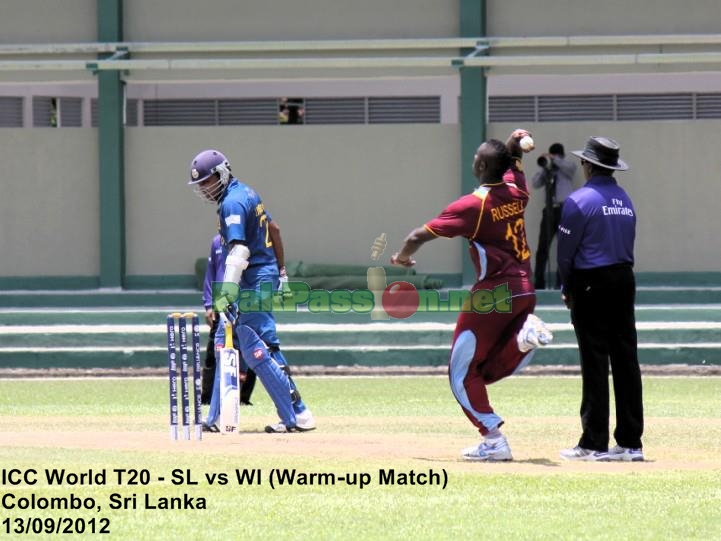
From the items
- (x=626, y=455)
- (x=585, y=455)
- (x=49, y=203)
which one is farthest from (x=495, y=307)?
(x=49, y=203)

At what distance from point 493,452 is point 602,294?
3.97 feet

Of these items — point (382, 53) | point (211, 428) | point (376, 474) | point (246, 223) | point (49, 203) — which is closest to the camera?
point (376, 474)

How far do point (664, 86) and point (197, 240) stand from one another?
6658 mm

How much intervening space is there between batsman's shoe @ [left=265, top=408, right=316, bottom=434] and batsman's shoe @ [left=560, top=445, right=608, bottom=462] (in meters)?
2.37

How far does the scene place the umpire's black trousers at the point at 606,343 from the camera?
1066 cm

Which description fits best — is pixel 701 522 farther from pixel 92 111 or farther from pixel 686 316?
pixel 92 111

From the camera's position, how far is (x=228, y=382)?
1194cm

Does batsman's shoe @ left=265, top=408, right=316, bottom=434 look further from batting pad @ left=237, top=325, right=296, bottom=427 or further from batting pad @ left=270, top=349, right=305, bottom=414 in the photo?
batting pad @ left=237, top=325, right=296, bottom=427

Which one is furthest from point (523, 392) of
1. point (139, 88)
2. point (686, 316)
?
point (139, 88)

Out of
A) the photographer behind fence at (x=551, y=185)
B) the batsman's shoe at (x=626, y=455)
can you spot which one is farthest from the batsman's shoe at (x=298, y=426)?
the photographer behind fence at (x=551, y=185)

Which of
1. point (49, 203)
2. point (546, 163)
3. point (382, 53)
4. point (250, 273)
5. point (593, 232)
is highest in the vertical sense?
point (382, 53)

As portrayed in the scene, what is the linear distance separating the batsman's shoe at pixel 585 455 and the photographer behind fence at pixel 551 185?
11.2 m

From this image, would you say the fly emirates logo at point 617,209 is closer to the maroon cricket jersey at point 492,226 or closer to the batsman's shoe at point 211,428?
the maroon cricket jersey at point 492,226

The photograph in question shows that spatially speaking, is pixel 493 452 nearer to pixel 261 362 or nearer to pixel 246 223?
pixel 261 362
